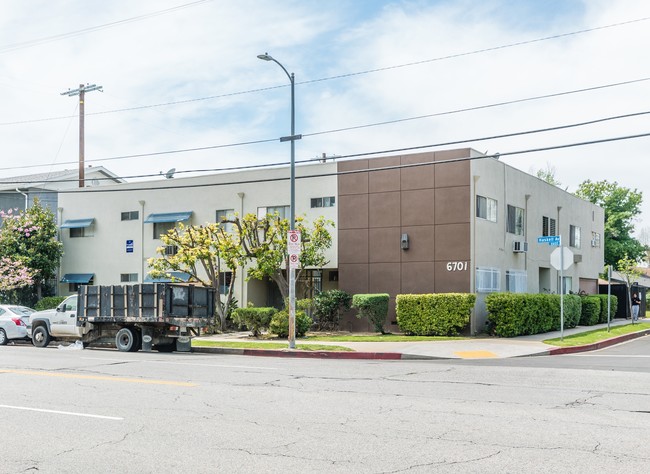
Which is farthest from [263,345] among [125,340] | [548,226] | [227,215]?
[548,226]

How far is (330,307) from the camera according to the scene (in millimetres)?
28344

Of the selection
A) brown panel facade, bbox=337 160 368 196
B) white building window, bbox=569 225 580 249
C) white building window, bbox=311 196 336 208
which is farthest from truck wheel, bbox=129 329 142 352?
white building window, bbox=569 225 580 249

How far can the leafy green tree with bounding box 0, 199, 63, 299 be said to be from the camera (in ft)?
119

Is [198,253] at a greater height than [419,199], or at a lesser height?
lesser

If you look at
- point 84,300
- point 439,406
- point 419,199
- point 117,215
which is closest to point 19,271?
point 117,215

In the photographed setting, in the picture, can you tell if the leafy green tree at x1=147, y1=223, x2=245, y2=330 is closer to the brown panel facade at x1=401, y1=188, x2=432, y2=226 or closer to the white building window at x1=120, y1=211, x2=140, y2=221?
the white building window at x1=120, y1=211, x2=140, y2=221

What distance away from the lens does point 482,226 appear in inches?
1094

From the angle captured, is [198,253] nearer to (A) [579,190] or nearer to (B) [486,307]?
(B) [486,307]

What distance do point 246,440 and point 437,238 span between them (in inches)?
796

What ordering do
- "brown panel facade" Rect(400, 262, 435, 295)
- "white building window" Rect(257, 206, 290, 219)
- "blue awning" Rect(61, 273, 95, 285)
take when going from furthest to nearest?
"blue awning" Rect(61, 273, 95, 285) < "white building window" Rect(257, 206, 290, 219) < "brown panel facade" Rect(400, 262, 435, 295)

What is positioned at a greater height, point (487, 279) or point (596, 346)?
point (487, 279)

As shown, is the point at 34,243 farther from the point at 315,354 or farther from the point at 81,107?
the point at 315,354

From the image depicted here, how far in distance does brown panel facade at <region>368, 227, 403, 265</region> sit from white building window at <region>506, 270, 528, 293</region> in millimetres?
5346

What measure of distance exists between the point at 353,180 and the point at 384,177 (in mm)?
1485
